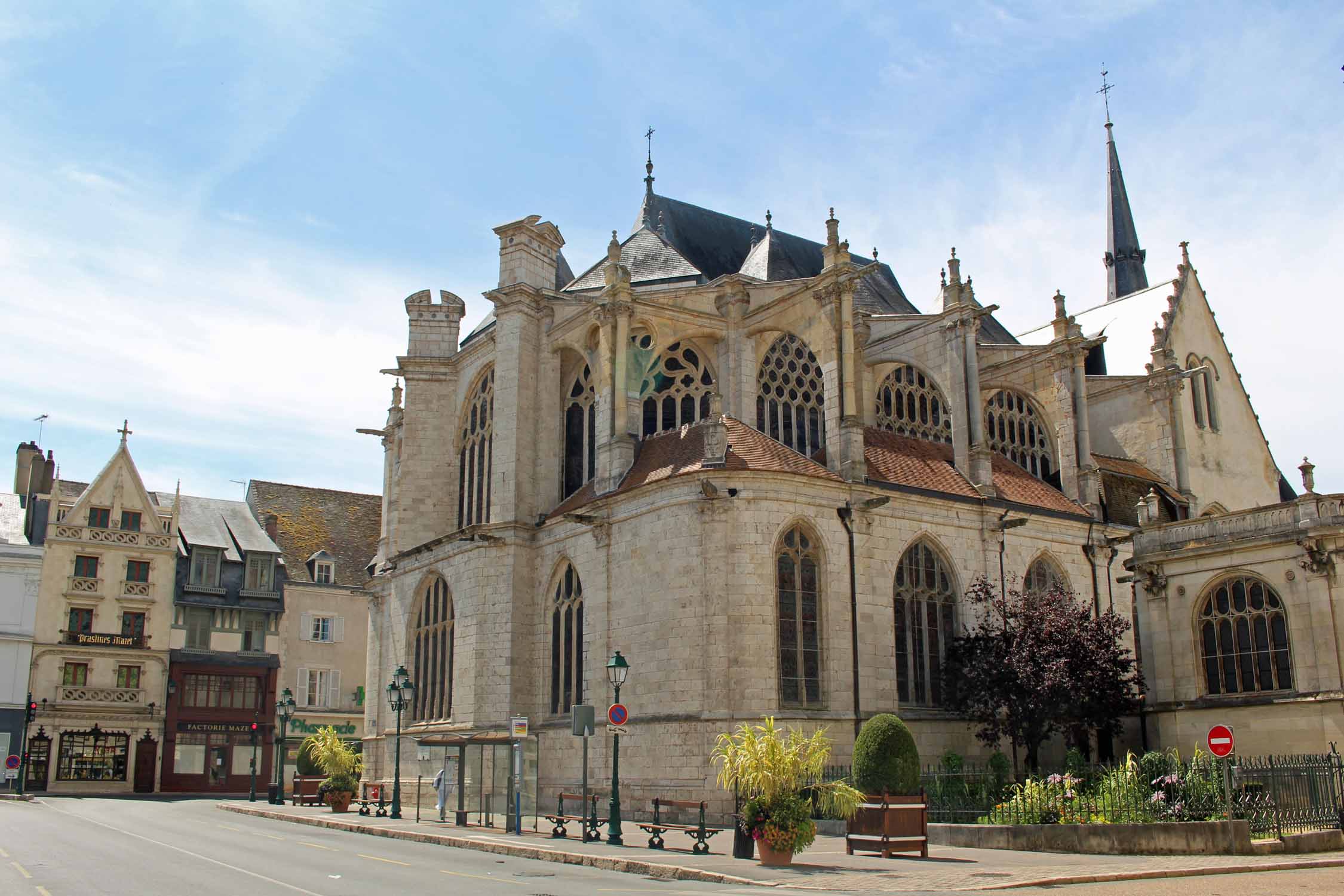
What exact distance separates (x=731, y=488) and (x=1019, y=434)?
515 inches

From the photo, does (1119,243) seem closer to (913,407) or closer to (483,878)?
(913,407)

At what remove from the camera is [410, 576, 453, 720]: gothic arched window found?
32.8 m

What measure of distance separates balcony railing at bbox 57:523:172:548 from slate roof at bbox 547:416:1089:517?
81.5ft

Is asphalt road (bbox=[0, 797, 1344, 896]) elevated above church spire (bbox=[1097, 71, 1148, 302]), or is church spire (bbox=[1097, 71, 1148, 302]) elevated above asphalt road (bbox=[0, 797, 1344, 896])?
church spire (bbox=[1097, 71, 1148, 302])

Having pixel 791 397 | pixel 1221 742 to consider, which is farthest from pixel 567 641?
pixel 1221 742

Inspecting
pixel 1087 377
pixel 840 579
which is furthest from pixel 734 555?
pixel 1087 377

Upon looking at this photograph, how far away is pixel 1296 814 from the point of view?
61.1ft

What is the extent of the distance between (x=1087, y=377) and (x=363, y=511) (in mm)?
34292

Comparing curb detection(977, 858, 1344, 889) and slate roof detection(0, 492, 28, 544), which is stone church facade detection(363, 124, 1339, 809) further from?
slate roof detection(0, 492, 28, 544)

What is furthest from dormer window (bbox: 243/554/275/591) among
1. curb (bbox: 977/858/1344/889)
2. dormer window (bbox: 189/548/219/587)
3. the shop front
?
curb (bbox: 977/858/1344/889)

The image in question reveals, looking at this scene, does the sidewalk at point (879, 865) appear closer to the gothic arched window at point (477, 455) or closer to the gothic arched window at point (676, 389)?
the gothic arched window at point (676, 389)

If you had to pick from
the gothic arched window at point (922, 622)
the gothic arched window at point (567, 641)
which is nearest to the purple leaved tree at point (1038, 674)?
the gothic arched window at point (922, 622)

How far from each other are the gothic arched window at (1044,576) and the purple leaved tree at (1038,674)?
8.91ft

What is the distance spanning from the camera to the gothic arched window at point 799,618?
25.2 m
